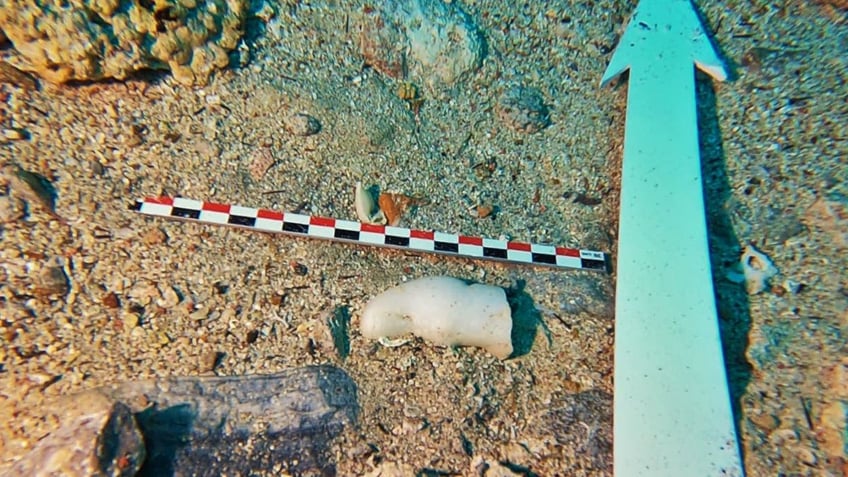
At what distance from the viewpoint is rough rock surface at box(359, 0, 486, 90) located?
2.94 metres

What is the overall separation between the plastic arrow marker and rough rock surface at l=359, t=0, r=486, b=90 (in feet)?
3.40

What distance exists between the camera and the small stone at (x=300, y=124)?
275cm

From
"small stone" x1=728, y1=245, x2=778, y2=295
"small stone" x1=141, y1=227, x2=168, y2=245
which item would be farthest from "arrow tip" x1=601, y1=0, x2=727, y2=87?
"small stone" x1=141, y1=227, x2=168, y2=245

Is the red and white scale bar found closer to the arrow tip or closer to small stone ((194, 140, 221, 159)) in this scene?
small stone ((194, 140, 221, 159))

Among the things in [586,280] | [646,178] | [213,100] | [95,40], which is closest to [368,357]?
[586,280]

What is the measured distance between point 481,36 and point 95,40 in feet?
7.63

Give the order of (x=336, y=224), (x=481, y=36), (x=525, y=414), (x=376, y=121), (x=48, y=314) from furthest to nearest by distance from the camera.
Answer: (x=481, y=36)
(x=376, y=121)
(x=336, y=224)
(x=525, y=414)
(x=48, y=314)

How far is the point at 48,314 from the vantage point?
6.98ft

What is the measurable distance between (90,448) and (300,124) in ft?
A: 6.30

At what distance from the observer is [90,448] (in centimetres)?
172

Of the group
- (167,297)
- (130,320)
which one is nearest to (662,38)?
(167,297)

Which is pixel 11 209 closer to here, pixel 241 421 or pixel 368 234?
pixel 241 421

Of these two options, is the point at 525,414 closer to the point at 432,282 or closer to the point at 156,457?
the point at 432,282

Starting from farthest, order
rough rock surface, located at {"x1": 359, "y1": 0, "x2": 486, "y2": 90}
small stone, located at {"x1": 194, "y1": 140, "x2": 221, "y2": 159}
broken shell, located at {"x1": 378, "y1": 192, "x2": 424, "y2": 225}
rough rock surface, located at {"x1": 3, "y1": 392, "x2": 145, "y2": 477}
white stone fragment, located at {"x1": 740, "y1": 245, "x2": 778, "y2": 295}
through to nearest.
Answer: rough rock surface, located at {"x1": 359, "y1": 0, "x2": 486, "y2": 90}, broken shell, located at {"x1": 378, "y1": 192, "x2": 424, "y2": 225}, small stone, located at {"x1": 194, "y1": 140, "x2": 221, "y2": 159}, white stone fragment, located at {"x1": 740, "y1": 245, "x2": 778, "y2": 295}, rough rock surface, located at {"x1": 3, "y1": 392, "x2": 145, "y2": 477}
